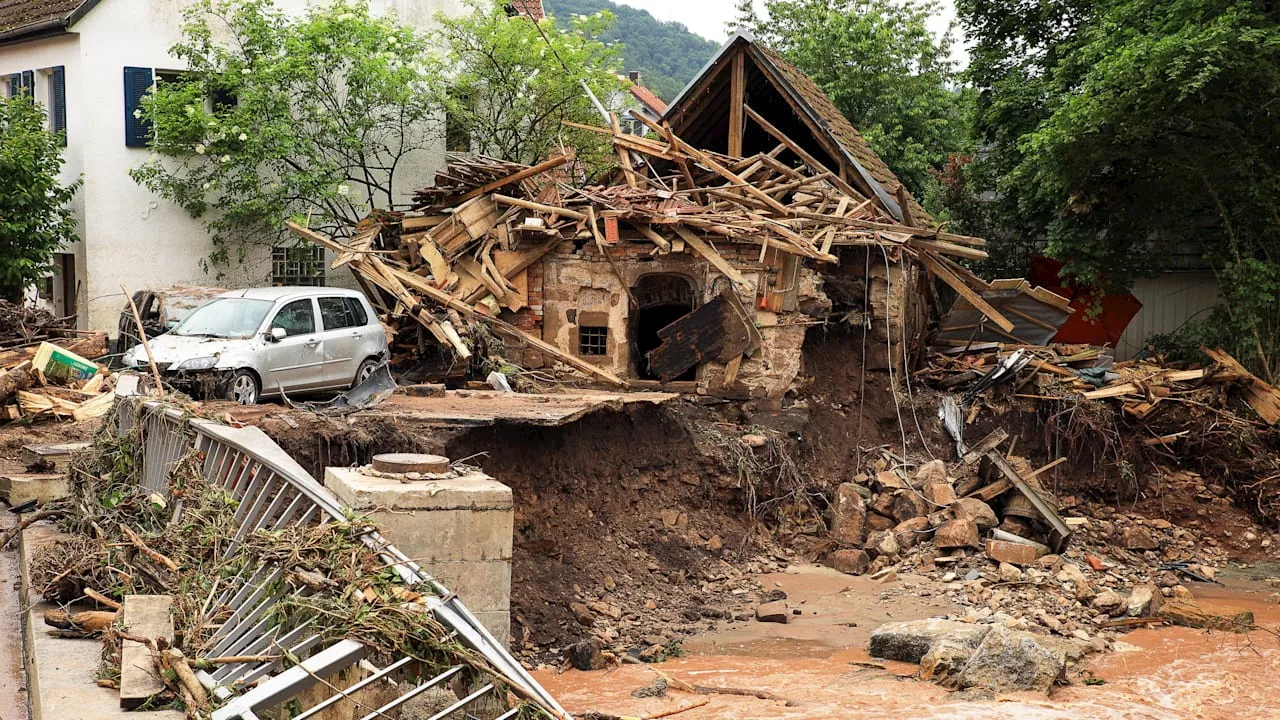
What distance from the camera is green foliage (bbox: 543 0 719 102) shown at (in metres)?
73.7

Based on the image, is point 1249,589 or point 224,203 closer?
point 1249,589

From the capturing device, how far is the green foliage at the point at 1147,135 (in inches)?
701

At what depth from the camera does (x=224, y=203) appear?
2420 cm

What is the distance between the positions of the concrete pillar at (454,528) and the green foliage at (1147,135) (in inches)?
522

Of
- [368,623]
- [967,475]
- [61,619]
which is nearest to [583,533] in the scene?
[967,475]

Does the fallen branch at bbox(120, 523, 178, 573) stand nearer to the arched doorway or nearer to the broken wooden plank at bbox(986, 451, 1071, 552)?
the arched doorway

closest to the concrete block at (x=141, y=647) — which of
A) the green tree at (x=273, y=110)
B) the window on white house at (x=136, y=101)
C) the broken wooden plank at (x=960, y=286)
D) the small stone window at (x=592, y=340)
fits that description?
the small stone window at (x=592, y=340)

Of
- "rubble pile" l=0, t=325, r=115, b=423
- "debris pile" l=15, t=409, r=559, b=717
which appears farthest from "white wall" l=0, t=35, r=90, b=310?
"debris pile" l=15, t=409, r=559, b=717

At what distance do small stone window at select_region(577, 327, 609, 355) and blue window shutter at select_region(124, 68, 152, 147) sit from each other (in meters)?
10.6

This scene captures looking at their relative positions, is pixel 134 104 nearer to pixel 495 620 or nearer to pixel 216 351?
pixel 216 351

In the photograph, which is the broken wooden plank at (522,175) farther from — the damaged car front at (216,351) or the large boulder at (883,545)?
the large boulder at (883,545)

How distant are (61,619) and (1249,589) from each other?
50.0 feet

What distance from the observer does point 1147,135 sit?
1903 cm

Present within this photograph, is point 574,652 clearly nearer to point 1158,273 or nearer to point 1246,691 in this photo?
point 1246,691
